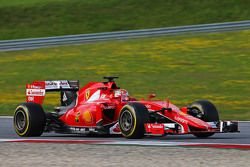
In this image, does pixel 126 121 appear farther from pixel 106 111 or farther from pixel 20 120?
pixel 20 120

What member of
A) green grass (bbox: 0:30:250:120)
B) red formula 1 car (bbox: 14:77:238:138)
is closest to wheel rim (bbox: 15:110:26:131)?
red formula 1 car (bbox: 14:77:238:138)

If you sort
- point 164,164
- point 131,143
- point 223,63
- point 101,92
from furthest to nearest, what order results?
point 223,63
point 101,92
point 131,143
point 164,164

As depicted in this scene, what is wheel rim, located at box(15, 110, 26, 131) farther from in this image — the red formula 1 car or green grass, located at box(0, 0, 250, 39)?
green grass, located at box(0, 0, 250, 39)

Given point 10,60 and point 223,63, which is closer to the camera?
point 223,63

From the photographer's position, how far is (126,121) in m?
13.8

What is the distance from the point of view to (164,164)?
10.1m

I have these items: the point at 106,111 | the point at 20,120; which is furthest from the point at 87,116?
the point at 20,120

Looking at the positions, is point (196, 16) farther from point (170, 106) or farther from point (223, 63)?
point (170, 106)

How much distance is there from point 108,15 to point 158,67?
11080 millimetres

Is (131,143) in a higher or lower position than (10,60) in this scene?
lower

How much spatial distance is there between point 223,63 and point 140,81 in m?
3.60

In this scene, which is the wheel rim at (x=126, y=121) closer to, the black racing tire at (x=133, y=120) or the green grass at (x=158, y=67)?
the black racing tire at (x=133, y=120)

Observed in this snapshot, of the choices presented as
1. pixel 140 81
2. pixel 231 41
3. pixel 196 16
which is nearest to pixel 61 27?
pixel 196 16

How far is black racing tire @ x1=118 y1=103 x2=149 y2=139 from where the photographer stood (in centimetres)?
1346
